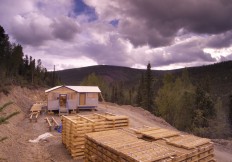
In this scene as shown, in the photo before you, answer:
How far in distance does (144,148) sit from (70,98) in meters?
24.9

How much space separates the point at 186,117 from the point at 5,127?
3840 cm

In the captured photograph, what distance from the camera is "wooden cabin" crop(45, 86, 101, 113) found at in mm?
31953

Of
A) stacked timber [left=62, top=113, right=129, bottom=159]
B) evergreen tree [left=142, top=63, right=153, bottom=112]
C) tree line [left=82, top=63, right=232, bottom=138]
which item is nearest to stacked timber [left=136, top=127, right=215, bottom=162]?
stacked timber [left=62, top=113, right=129, bottom=159]

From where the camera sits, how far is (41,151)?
50.2ft

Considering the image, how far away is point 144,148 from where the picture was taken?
9195 mm

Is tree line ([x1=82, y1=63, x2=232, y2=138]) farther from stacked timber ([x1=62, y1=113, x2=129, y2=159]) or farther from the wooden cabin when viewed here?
stacked timber ([x1=62, y1=113, x2=129, y2=159])

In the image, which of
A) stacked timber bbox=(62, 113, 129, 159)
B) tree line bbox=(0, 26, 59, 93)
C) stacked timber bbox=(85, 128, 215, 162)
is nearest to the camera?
stacked timber bbox=(85, 128, 215, 162)

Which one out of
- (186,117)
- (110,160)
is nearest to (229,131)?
(186,117)

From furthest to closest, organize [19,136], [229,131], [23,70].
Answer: [23,70]
[229,131]
[19,136]

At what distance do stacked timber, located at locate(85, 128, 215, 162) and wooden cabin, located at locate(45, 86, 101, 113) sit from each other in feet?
68.2

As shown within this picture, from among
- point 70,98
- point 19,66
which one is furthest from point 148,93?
point 19,66

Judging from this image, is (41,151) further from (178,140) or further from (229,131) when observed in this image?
(229,131)

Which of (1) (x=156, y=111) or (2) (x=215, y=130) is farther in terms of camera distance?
(1) (x=156, y=111)

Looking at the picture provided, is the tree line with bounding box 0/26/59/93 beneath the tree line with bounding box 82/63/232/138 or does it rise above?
above
